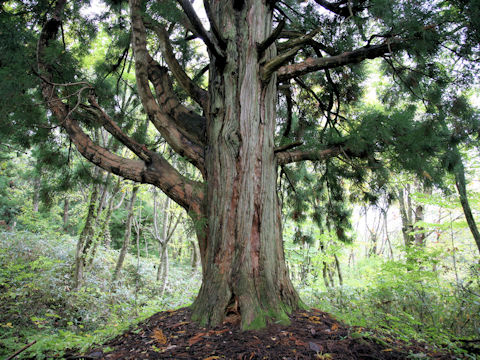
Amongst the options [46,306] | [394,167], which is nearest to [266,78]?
[394,167]

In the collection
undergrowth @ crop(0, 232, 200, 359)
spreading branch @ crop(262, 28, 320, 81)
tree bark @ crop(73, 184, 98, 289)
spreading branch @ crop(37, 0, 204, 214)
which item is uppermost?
spreading branch @ crop(262, 28, 320, 81)

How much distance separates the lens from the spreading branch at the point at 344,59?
2.58m

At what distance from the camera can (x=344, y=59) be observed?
2.79m

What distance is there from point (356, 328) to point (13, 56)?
3.95 metres

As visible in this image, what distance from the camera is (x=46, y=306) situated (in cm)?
516

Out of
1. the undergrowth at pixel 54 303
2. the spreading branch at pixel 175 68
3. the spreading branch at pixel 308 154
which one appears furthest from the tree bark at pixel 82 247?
the spreading branch at pixel 308 154

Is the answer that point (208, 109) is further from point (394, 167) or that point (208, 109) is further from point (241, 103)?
point (394, 167)

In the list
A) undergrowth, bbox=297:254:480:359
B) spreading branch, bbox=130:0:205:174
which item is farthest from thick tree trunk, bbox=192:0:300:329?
undergrowth, bbox=297:254:480:359

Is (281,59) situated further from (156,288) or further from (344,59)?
(156,288)

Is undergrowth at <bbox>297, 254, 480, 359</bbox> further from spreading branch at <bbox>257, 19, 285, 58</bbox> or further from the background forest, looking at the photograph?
spreading branch at <bbox>257, 19, 285, 58</bbox>

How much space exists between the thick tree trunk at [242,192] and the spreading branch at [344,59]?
217 millimetres

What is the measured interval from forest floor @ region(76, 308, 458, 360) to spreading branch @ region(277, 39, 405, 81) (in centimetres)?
243

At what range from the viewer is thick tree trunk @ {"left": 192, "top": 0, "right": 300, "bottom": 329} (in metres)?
2.33

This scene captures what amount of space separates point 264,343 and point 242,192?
1.23m
